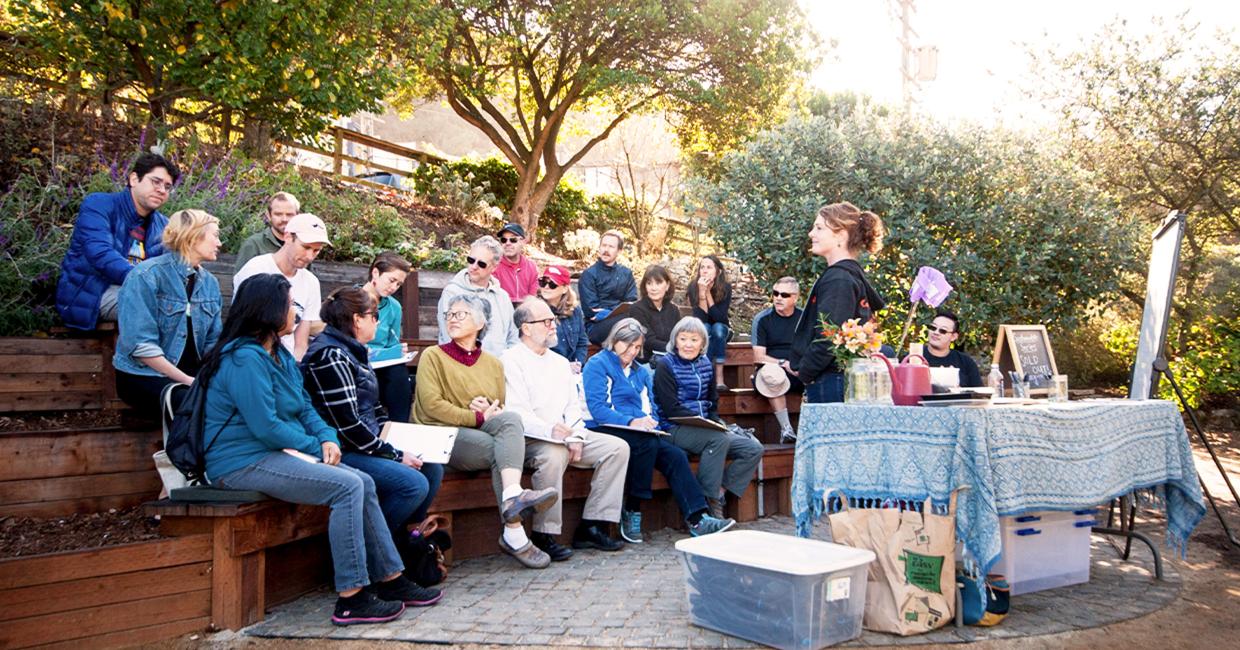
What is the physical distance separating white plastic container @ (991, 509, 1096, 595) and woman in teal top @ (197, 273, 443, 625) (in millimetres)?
2648

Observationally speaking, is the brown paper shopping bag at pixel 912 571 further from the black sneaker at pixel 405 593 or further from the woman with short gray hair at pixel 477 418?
the black sneaker at pixel 405 593

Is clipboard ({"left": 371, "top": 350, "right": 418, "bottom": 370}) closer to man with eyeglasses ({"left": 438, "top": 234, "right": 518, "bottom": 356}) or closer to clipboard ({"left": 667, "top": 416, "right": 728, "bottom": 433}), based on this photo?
man with eyeglasses ({"left": 438, "top": 234, "right": 518, "bottom": 356})

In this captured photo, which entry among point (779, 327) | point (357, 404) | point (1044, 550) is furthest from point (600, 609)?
point (779, 327)

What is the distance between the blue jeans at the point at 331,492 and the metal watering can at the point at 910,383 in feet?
7.45

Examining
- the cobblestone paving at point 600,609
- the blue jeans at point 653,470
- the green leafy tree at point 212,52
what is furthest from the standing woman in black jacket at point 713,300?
the green leafy tree at point 212,52

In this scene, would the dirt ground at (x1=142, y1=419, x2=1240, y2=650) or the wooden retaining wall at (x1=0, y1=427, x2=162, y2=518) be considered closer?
the dirt ground at (x1=142, y1=419, x2=1240, y2=650)

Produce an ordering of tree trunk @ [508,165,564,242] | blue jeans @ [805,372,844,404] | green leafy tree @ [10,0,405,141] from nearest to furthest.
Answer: blue jeans @ [805,372,844,404]
green leafy tree @ [10,0,405,141]
tree trunk @ [508,165,564,242]

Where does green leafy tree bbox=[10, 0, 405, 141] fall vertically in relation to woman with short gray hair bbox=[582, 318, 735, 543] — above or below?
above

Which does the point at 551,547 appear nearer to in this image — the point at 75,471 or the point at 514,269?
the point at 75,471

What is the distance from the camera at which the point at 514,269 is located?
6766 mm

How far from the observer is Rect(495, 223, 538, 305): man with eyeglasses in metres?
6.66

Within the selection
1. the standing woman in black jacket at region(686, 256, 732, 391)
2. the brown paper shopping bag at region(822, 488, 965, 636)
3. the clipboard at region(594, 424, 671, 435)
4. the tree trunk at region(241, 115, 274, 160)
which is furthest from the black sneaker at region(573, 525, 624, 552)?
the tree trunk at region(241, 115, 274, 160)

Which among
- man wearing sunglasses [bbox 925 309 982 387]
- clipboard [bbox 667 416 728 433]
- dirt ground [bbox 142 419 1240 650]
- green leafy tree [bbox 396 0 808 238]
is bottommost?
dirt ground [bbox 142 419 1240 650]

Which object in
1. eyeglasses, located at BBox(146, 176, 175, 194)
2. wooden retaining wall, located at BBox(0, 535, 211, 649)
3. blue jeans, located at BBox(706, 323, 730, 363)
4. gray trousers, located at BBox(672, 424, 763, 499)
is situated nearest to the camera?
wooden retaining wall, located at BBox(0, 535, 211, 649)
